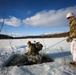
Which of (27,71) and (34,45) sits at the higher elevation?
(34,45)

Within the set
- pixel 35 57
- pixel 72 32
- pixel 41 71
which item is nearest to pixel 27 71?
pixel 41 71

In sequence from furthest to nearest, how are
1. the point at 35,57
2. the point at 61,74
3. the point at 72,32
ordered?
1. the point at 35,57
2. the point at 72,32
3. the point at 61,74

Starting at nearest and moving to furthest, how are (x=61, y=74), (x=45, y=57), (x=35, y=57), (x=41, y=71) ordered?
(x=61, y=74) < (x=41, y=71) < (x=35, y=57) < (x=45, y=57)

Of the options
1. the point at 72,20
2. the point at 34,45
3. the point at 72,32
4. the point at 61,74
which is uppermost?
the point at 72,20

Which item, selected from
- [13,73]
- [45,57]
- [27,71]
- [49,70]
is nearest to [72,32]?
[49,70]

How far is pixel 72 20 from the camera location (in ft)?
18.2

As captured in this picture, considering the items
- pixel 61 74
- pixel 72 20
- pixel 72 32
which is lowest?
pixel 61 74

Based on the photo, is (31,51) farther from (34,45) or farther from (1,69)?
(1,69)

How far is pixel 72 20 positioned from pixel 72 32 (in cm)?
42

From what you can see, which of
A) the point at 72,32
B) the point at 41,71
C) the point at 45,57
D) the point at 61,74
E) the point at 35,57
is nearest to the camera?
the point at 61,74

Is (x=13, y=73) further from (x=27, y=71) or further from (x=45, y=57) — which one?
(x=45, y=57)

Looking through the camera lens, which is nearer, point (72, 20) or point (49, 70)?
point (49, 70)

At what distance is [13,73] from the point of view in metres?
4.83

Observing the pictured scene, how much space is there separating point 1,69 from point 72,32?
8.92 ft
